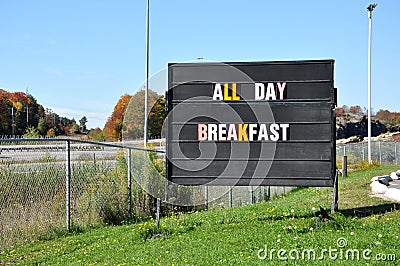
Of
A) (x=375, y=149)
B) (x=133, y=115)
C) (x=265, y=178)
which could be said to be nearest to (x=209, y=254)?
(x=265, y=178)

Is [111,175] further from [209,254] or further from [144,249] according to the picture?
[209,254]

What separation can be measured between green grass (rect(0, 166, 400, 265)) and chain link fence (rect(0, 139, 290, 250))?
1.82 ft

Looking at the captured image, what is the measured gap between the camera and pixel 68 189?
12.1 metres

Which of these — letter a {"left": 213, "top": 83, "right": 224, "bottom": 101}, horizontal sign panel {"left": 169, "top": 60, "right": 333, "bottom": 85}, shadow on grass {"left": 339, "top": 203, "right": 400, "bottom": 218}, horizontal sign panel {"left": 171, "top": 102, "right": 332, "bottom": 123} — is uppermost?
horizontal sign panel {"left": 169, "top": 60, "right": 333, "bottom": 85}

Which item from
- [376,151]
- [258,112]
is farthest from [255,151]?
[376,151]

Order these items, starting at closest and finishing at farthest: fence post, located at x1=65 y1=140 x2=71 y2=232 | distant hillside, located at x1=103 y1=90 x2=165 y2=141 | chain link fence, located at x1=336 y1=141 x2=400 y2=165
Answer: fence post, located at x1=65 y1=140 x2=71 y2=232 → distant hillside, located at x1=103 y1=90 x2=165 y2=141 → chain link fence, located at x1=336 y1=141 x2=400 y2=165

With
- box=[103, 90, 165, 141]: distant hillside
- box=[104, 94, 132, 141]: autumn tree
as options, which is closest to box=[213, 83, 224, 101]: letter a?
box=[103, 90, 165, 141]: distant hillside

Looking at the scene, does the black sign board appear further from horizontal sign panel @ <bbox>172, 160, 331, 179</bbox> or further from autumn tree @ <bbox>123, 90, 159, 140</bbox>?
autumn tree @ <bbox>123, 90, 159, 140</bbox>

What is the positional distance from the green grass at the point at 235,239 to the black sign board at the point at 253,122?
3.23ft

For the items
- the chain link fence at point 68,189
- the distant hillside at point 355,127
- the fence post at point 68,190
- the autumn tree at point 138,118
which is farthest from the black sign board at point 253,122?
the distant hillside at point 355,127

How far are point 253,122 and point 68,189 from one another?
4968 millimetres

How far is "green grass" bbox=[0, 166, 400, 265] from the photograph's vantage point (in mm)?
7621

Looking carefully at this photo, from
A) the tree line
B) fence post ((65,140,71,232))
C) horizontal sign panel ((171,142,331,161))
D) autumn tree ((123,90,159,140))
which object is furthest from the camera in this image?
autumn tree ((123,90,159,140))

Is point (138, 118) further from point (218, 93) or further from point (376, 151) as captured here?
point (218, 93)
